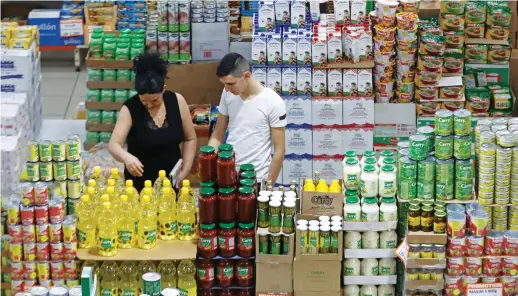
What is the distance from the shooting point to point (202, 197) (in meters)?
5.48

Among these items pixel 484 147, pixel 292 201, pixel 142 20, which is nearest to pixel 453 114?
pixel 484 147

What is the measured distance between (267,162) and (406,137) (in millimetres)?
2366

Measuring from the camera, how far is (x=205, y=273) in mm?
5555

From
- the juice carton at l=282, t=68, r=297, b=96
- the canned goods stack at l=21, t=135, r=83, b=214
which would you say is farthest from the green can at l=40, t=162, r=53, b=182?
the juice carton at l=282, t=68, r=297, b=96

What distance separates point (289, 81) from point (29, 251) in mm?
3514

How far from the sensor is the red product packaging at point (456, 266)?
5465mm

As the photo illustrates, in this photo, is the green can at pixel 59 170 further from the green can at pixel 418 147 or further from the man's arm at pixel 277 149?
the green can at pixel 418 147

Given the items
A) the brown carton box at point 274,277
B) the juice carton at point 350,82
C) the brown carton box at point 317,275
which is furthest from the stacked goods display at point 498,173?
the juice carton at point 350,82

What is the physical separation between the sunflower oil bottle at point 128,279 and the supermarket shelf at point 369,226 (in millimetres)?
1203

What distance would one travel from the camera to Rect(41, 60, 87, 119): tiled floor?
11.8 metres

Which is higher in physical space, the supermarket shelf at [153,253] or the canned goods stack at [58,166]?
the canned goods stack at [58,166]

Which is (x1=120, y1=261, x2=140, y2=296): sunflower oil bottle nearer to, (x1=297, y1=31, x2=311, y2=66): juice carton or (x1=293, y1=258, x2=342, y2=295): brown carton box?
(x1=293, y1=258, x2=342, y2=295): brown carton box

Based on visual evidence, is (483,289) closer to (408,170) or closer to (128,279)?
(408,170)

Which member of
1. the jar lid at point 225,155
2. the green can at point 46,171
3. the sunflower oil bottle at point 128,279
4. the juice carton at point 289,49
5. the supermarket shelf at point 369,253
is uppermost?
the juice carton at point 289,49
